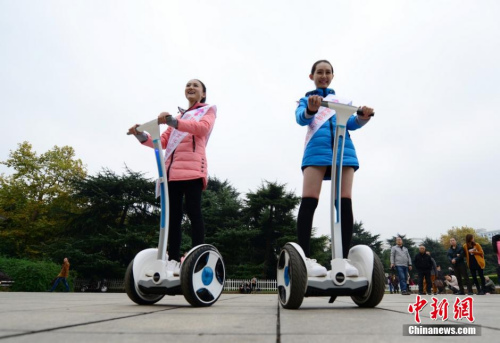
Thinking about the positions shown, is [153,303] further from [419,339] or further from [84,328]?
[419,339]

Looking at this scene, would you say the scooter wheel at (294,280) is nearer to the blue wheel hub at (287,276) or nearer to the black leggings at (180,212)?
the blue wheel hub at (287,276)

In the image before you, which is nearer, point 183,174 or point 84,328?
point 84,328

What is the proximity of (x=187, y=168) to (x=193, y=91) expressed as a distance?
925 millimetres

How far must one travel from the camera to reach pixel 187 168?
3.16 metres

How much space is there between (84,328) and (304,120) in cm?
207

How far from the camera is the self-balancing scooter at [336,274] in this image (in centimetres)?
230

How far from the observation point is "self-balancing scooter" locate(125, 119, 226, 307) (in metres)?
2.62

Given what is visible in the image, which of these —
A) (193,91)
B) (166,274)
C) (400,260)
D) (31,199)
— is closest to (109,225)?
(31,199)

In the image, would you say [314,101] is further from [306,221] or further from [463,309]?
[463,309]

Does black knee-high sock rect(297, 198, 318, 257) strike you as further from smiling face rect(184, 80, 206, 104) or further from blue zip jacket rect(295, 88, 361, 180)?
smiling face rect(184, 80, 206, 104)

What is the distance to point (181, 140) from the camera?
3303mm

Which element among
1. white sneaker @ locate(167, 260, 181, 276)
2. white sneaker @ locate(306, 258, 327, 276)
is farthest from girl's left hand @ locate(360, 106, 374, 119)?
white sneaker @ locate(167, 260, 181, 276)

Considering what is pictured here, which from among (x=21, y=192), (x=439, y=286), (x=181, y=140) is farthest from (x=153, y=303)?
(x=21, y=192)

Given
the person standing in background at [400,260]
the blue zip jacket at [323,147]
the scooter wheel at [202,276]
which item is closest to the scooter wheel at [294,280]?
the scooter wheel at [202,276]
